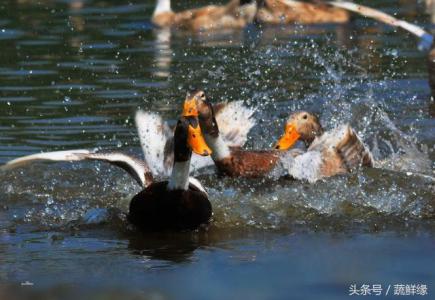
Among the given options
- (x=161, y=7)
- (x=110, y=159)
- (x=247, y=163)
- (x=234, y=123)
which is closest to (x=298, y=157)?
(x=247, y=163)

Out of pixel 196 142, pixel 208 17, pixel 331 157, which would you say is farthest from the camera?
pixel 208 17

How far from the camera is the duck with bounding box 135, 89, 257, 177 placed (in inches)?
392

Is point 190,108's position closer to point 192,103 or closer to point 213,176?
point 192,103

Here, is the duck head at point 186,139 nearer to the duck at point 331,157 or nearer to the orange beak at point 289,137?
the duck at point 331,157

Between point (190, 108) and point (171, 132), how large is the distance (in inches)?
56.1

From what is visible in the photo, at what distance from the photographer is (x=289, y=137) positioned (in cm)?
1066

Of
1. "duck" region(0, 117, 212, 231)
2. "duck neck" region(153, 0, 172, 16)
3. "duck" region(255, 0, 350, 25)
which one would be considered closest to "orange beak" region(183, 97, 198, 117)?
"duck" region(0, 117, 212, 231)

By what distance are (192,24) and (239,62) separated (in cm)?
412

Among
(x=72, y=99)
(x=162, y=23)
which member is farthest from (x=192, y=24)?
(x=72, y=99)

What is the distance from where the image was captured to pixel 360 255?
782 centimetres

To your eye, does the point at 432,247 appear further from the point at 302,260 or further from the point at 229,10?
the point at 229,10

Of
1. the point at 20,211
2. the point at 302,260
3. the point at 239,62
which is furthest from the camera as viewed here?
the point at 239,62

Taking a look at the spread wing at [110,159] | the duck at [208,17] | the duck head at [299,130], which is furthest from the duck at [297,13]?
the spread wing at [110,159]

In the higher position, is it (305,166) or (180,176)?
(180,176)
